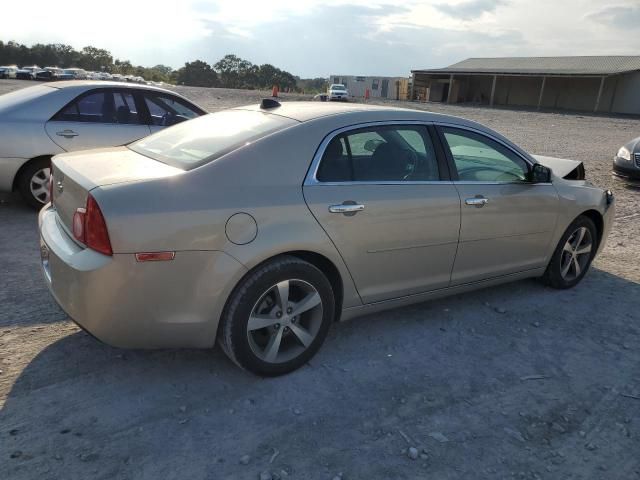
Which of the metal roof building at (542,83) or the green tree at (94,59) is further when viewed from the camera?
the green tree at (94,59)

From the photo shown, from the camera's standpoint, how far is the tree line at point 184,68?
85375mm


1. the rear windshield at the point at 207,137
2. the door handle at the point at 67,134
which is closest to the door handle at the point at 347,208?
the rear windshield at the point at 207,137

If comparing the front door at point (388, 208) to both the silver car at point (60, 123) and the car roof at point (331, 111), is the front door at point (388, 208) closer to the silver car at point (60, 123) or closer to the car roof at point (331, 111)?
the car roof at point (331, 111)

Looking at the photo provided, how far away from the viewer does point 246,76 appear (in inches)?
3492

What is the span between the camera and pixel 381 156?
3605 mm

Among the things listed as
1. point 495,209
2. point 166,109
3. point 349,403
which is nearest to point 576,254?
point 495,209

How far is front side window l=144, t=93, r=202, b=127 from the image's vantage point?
6.61 metres

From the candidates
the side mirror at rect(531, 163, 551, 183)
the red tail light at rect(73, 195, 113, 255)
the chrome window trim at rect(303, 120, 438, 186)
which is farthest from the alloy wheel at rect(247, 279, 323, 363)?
the side mirror at rect(531, 163, 551, 183)

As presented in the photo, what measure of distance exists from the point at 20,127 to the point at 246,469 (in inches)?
196

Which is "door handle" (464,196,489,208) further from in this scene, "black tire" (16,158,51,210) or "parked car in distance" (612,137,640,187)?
"parked car in distance" (612,137,640,187)

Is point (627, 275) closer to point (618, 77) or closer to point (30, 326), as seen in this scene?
point (30, 326)

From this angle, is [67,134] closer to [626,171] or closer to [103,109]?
[103,109]

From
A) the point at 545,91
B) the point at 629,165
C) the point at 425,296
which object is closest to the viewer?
the point at 425,296

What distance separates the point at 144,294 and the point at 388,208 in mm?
1601
